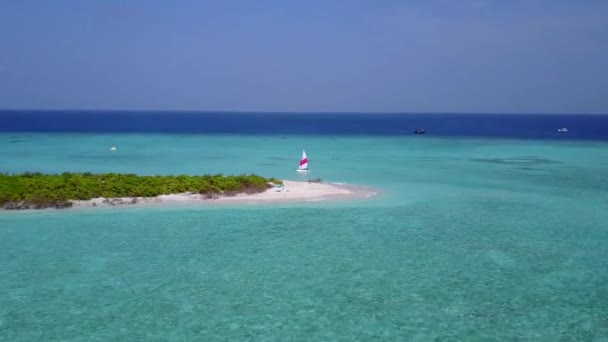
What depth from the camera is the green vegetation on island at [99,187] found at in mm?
27641

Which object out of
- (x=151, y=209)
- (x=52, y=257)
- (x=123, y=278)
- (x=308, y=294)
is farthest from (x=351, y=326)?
(x=151, y=209)

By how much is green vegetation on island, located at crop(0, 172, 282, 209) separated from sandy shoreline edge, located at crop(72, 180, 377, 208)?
44 centimetres

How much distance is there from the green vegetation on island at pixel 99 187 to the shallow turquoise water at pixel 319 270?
1735 mm

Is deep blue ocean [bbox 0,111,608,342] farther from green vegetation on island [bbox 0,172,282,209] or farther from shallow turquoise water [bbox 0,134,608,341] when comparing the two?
green vegetation on island [bbox 0,172,282,209]

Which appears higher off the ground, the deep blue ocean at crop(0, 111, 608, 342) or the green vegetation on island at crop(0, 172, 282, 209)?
the green vegetation on island at crop(0, 172, 282, 209)

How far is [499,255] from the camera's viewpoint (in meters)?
19.8

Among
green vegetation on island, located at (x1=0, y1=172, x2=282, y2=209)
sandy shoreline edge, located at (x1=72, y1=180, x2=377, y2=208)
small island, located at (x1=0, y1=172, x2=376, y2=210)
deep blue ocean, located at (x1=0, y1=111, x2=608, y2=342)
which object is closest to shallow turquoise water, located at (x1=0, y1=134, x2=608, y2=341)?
deep blue ocean, located at (x1=0, y1=111, x2=608, y2=342)

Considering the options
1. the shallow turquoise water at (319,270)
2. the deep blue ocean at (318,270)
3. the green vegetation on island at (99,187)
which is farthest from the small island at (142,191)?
the shallow turquoise water at (319,270)

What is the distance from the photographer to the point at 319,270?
1783 centimetres

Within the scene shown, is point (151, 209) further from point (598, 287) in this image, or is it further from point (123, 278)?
point (598, 287)

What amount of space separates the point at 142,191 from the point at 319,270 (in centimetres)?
1501

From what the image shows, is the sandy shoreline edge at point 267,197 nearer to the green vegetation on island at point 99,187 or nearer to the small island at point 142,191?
the small island at point 142,191

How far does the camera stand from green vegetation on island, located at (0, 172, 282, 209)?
2764cm

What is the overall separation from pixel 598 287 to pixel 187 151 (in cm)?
5408
